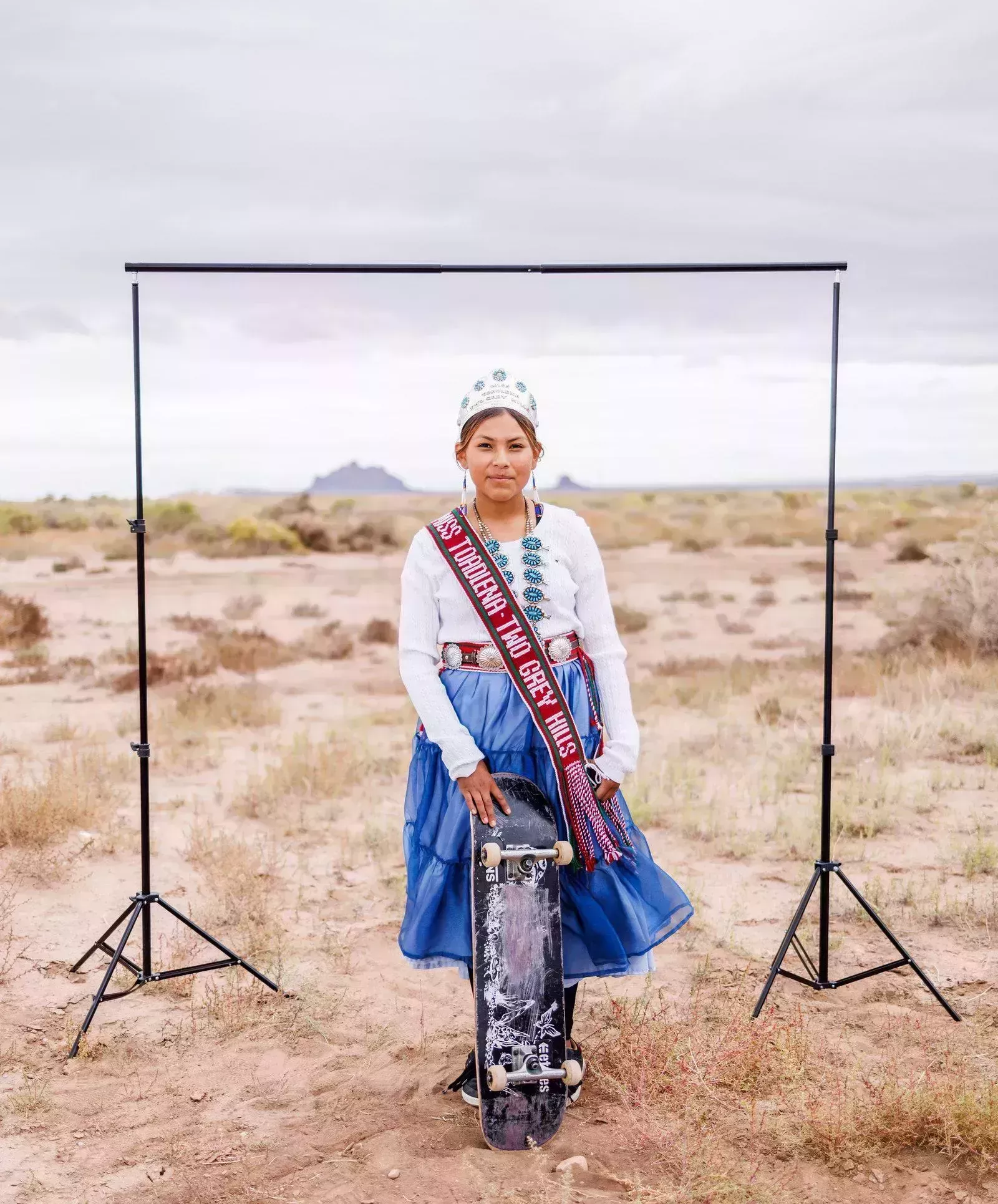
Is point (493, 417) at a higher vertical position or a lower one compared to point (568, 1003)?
higher

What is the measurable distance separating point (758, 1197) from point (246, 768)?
5.40m

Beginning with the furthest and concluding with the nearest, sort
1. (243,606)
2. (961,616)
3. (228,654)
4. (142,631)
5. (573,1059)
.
A: (243,606) → (228,654) → (961,616) → (142,631) → (573,1059)

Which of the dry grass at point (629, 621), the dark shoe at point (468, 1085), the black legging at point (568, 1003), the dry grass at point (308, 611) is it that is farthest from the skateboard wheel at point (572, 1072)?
the dry grass at point (308, 611)

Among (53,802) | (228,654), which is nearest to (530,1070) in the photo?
(53,802)

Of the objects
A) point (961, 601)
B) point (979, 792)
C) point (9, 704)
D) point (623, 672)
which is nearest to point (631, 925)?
point (623, 672)

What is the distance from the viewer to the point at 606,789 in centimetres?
317

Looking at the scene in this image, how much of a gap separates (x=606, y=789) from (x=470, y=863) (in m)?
0.46

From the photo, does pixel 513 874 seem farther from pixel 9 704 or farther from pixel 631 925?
pixel 9 704

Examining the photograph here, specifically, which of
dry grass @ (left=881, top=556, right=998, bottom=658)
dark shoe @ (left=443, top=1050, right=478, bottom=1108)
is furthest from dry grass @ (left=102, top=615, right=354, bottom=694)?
dark shoe @ (left=443, top=1050, right=478, bottom=1108)

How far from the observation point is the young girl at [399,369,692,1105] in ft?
10.2

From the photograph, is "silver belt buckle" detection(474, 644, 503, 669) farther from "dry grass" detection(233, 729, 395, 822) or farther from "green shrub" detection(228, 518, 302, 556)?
"green shrub" detection(228, 518, 302, 556)

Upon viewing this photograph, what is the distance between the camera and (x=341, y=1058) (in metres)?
3.72

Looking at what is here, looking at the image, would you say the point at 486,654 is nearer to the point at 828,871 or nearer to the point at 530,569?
the point at 530,569

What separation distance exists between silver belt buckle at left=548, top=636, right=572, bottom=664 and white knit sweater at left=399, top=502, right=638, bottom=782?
0.08 ft
